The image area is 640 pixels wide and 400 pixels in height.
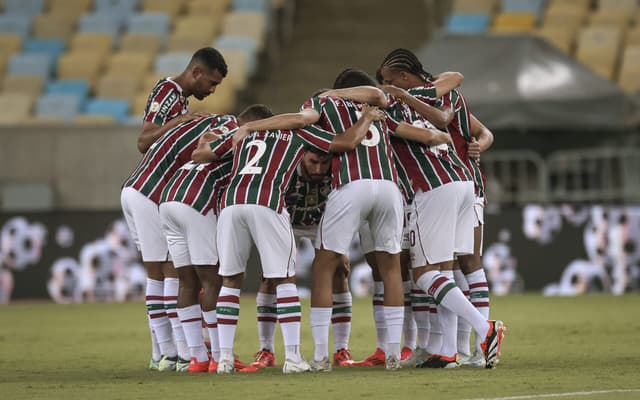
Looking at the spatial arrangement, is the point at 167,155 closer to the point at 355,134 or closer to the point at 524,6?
the point at 355,134

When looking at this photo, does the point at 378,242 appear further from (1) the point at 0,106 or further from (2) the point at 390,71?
(1) the point at 0,106

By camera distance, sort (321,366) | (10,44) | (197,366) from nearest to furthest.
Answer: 1. (321,366)
2. (197,366)
3. (10,44)

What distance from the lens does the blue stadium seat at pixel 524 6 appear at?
780 inches

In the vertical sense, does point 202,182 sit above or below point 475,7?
below

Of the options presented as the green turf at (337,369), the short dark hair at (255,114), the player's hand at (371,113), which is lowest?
the green turf at (337,369)

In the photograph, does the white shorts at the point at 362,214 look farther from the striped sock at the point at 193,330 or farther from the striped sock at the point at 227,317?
the striped sock at the point at 193,330

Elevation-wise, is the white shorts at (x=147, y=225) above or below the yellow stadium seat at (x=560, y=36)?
below

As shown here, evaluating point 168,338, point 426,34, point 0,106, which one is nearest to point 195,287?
point 168,338

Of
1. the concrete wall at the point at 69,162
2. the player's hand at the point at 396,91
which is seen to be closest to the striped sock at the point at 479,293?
the player's hand at the point at 396,91

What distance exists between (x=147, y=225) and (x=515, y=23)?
12.7 m

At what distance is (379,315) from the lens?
26.4ft

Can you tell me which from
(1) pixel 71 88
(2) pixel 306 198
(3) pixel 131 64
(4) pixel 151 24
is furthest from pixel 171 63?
(2) pixel 306 198

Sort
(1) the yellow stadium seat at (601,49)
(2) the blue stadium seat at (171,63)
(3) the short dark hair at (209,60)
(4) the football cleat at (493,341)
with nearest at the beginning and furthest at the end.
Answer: (4) the football cleat at (493,341)
(3) the short dark hair at (209,60)
(1) the yellow stadium seat at (601,49)
(2) the blue stadium seat at (171,63)

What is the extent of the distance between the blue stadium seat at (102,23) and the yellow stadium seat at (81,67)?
98cm
